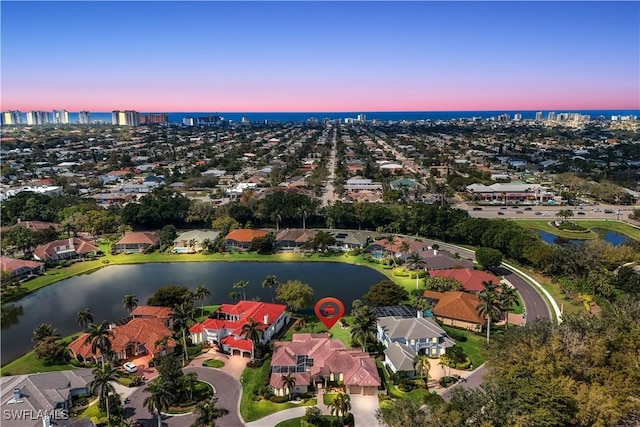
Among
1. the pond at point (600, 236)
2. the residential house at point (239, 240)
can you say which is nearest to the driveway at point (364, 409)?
the residential house at point (239, 240)

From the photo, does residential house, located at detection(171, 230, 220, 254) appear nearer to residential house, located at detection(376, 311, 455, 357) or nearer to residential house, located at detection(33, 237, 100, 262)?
residential house, located at detection(33, 237, 100, 262)

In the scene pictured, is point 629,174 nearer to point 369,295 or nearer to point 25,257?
point 369,295

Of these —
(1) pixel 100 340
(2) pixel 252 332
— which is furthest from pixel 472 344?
(1) pixel 100 340

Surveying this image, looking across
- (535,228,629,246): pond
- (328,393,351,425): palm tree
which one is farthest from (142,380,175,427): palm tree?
(535,228,629,246): pond

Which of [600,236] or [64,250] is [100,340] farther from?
[600,236]

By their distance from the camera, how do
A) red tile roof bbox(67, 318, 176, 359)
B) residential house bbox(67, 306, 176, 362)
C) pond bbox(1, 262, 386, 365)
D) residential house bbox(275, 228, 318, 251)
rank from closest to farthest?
1. residential house bbox(67, 306, 176, 362)
2. red tile roof bbox(67, 318, 176, 359)
3. pond bbox(1, 262, 386, 365)
4. residential house bbox(275, 228, 318, 251)

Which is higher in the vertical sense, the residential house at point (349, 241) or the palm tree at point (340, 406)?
the residential house at point (349, 241)

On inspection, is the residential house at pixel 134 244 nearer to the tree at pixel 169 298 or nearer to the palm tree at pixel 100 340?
the tree at pixel 169 298
